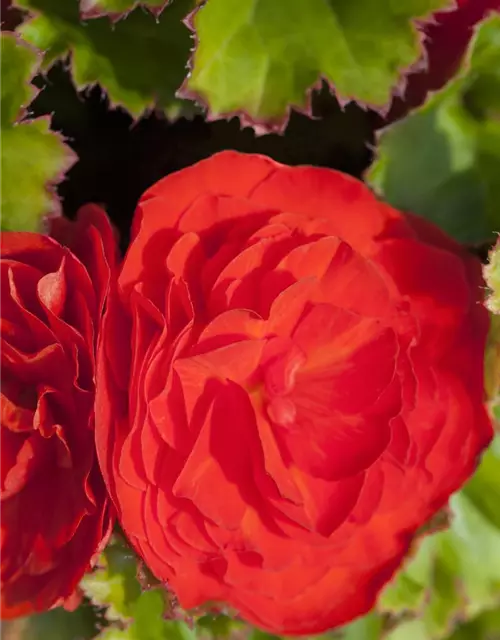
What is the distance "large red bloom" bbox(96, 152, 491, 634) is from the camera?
40 cm

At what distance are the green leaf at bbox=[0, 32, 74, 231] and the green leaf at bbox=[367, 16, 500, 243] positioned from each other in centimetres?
20

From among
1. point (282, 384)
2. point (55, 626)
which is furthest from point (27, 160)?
point (55, 626)

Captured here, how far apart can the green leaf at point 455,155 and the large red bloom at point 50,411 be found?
19 cm

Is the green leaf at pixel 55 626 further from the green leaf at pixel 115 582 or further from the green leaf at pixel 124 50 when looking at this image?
the green leaf at pixel 124 50

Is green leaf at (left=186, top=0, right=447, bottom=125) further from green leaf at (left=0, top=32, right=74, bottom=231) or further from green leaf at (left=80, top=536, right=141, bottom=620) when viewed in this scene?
green leaf at (left=80, top=536, right=141, bottom=620)

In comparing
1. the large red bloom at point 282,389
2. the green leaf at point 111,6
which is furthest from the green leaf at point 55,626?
the green leaf at point 111,6

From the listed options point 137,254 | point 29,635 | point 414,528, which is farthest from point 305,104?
point 29,635

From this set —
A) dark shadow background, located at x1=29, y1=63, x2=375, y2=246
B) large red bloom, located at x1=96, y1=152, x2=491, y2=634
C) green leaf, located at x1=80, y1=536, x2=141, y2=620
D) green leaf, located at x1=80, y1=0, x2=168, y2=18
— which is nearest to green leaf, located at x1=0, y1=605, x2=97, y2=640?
green leaf, located at x1=80, y1=536, x2=141, y2=620

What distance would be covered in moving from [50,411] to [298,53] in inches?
10.1

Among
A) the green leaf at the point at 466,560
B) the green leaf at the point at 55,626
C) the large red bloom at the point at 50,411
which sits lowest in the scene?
the green leaf at the point at 55,626

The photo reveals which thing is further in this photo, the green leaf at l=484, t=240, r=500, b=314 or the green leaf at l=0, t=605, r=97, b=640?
the green leaf at l=0, t=605, r=97, b=640

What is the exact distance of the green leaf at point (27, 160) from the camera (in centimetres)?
48

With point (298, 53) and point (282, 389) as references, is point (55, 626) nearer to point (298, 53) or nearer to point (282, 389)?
point (282, 389)

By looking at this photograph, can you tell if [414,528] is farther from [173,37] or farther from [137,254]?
[173,37]
